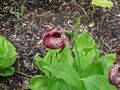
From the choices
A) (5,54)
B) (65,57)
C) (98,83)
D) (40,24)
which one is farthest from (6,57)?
(98,83)

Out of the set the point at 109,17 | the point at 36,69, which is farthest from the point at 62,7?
the point at 36,69

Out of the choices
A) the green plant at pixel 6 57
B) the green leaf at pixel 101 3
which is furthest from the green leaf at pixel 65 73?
the green leaf at pixel 101 3

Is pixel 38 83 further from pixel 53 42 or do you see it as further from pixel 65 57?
pixel 53 42

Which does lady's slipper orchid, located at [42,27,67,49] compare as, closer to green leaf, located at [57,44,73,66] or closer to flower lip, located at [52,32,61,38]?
flower lip, located at [52,32,61,38]

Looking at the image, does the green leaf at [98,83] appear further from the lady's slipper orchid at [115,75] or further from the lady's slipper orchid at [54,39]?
the lady's slipper orchid at [54,39]

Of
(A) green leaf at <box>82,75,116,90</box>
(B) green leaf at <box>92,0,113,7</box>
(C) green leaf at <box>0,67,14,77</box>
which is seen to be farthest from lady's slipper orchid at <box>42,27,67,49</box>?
(B) green leaf at <box>92,0,113,7</box>
